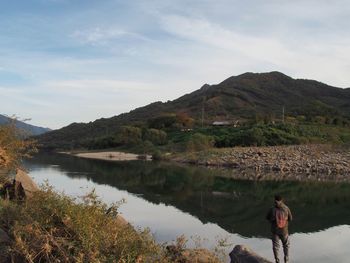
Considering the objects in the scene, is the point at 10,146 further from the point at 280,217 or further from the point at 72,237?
the point at 280,217

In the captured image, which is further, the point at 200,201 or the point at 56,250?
the point at 200,201

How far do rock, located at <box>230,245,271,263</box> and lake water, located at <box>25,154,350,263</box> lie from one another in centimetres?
90

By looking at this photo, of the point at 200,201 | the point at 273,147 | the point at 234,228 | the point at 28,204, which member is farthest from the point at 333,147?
the point at 28,204

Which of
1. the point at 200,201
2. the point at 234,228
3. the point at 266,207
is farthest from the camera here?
the point at 200,201

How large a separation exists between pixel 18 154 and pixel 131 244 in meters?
9.96

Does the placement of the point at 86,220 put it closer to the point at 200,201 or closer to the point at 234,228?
the point at 234,228

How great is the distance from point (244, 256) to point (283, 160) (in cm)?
5431

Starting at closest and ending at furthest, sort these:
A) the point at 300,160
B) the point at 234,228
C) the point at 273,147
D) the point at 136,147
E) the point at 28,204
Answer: the point at 28,204 < the point at 234,228 < the point at 300,160 < the point at 273,147 < the point at 136,147

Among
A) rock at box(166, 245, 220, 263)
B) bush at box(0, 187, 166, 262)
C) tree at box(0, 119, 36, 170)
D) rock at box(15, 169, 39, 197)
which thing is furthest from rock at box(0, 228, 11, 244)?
tree at box(0, 119, 36, 170)

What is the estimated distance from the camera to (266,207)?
3069cm

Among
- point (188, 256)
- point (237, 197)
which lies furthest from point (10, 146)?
point (237, 197)

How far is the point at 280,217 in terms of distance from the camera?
551 inches

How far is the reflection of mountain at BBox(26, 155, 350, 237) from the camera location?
2592 cm

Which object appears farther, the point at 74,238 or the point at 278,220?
the point at 278,220
